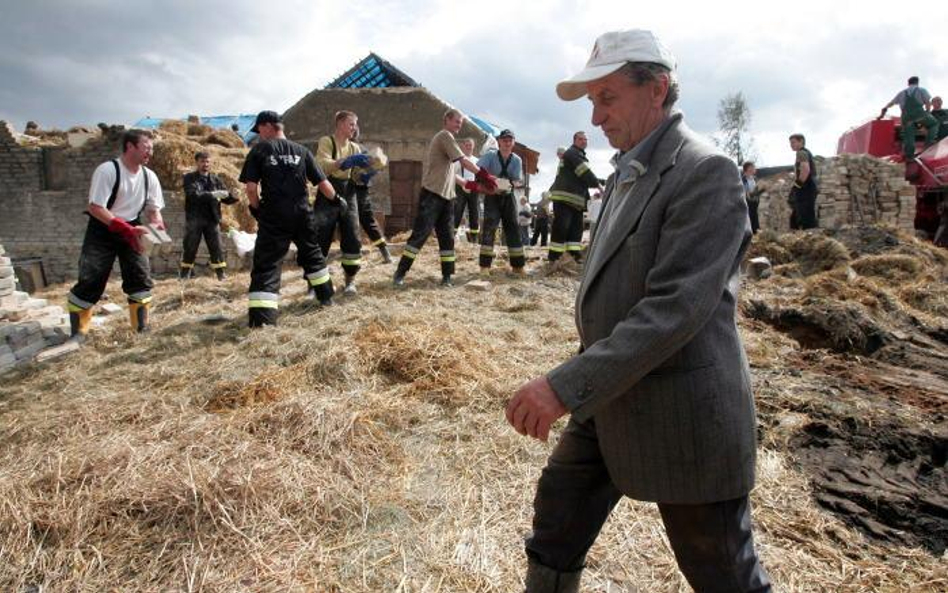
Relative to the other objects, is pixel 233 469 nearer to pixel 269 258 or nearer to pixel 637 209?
pixel 637 209

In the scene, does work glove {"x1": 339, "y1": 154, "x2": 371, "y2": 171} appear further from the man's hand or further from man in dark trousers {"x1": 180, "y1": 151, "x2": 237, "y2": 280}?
the man's hand

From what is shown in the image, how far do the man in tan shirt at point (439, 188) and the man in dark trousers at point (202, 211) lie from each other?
395 cm

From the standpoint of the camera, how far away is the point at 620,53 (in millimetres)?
1494

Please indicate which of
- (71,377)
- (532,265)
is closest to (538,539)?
(71,377)

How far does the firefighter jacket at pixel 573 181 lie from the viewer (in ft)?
25.5

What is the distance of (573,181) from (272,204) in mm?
4163

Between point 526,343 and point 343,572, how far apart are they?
3.12 m

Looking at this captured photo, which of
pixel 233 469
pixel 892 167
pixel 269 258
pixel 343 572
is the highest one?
pixel 892 167

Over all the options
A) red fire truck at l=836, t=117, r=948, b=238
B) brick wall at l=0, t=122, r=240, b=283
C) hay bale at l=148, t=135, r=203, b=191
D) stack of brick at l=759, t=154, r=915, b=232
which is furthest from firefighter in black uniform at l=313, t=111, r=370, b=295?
red fire truck at l=836, t=117, r=948, b=238

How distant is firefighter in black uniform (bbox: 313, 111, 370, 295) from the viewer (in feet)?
21.3

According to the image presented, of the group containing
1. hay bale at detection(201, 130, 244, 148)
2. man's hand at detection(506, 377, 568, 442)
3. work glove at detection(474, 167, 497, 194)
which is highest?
hay bale at detection(201, 130, 244, 148)

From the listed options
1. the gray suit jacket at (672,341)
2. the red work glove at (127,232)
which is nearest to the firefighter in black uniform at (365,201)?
the red work glove at (127,232)

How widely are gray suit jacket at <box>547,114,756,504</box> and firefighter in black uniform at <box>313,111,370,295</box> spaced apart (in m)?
5.32

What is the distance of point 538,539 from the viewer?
71.9 inches
